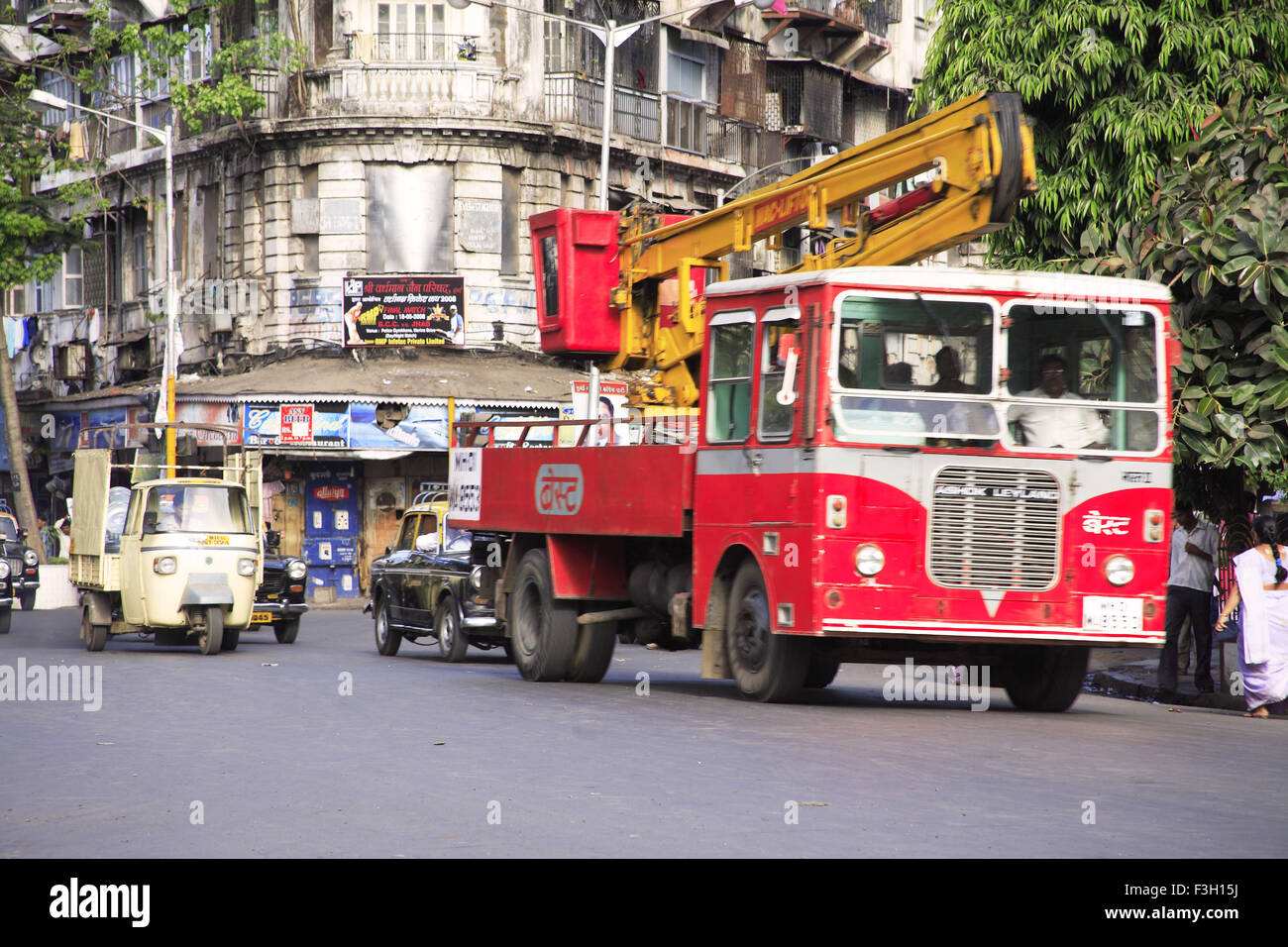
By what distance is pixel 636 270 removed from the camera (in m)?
18.4

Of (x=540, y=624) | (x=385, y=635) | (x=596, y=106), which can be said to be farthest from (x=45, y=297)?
(x=540, y=624)

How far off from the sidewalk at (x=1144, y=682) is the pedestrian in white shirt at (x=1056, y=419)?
349 centimetres

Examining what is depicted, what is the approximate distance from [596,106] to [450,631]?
21.1 meters

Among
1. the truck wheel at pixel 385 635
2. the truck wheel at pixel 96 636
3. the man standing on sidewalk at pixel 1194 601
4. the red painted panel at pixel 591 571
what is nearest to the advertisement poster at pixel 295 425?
the truck wheel at pixel 385 635

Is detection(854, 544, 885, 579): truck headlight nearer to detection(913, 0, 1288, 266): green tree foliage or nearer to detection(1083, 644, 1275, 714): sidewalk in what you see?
detection(1083, 644, 1275, 714): sidewalk

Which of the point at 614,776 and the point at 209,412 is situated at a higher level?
the point at 209,412

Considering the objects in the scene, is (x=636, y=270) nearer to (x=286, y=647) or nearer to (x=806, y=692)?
(x=806, y=692)

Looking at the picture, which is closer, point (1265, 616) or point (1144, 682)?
point (1265, 616)

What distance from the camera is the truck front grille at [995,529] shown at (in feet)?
43.9

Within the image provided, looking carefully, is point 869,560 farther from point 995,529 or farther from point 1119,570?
point 1119,570

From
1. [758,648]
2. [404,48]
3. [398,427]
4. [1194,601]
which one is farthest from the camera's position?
[404,48]

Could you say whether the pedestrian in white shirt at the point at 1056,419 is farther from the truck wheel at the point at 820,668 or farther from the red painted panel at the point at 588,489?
the red painted panel at the point at 588,489

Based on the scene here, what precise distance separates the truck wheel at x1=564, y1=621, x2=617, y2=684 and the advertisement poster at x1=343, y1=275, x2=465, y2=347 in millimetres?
21647

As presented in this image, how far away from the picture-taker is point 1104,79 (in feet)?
72.0
